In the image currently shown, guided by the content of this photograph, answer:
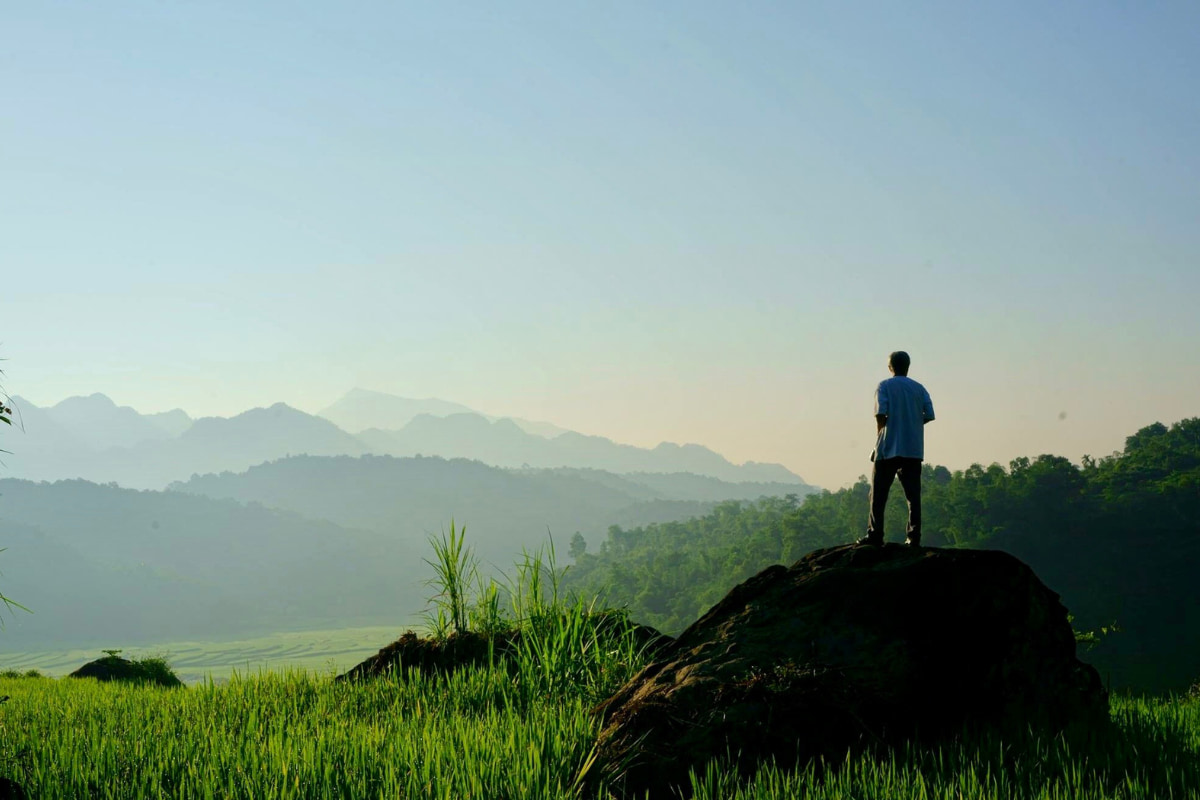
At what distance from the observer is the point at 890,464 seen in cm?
977

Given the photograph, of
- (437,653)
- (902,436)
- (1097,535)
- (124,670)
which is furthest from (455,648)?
(1097,535)

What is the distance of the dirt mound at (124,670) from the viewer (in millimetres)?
18109

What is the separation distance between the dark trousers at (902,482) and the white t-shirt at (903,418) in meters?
0.12

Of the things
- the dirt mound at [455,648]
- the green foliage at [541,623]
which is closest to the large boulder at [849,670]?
the green foliage at [541,623]

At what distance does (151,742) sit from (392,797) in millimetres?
2900

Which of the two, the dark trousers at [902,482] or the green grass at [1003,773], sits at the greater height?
the dark trousers at [902,482]

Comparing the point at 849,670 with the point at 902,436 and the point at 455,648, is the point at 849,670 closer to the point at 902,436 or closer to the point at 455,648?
the point at 902,436

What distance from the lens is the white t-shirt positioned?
9656 millimetres

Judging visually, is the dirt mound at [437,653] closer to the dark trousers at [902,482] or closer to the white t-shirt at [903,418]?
the dark trousers at [902,482]

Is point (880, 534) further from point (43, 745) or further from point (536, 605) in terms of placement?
point (43, 745)

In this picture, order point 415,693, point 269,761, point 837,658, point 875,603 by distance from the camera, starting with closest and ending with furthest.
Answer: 1. point 269,761
2. point 837,658
3. point 875,603
4. point 415,693

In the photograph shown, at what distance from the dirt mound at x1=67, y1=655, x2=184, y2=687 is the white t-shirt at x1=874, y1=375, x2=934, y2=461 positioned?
602 inches

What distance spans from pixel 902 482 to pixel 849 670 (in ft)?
12.6

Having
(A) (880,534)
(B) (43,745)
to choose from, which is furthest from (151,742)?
(A) (880,534)
